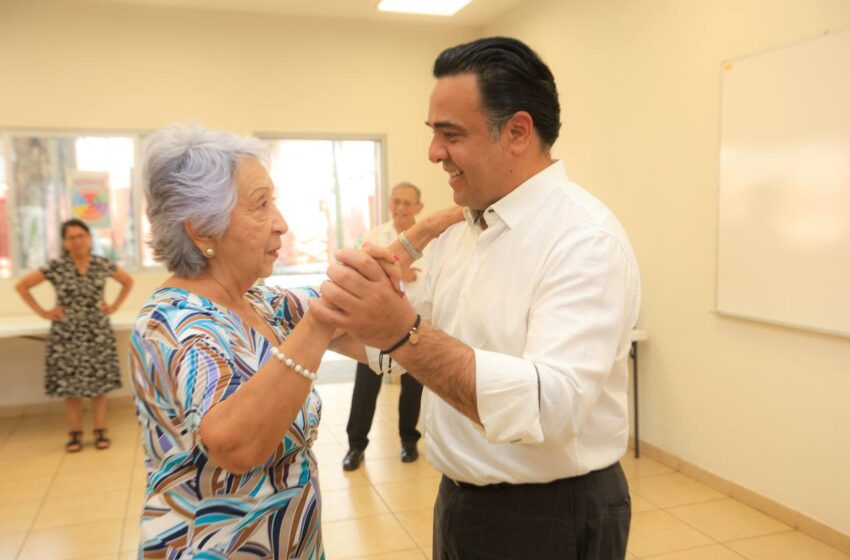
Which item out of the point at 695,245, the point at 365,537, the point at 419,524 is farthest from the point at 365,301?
the point at 695,245

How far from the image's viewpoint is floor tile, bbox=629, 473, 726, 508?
3.75 m

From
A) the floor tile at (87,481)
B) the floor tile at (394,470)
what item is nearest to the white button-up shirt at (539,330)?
the floor tile at (394,470)

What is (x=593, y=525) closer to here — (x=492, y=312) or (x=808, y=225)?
(x=492, y=312)

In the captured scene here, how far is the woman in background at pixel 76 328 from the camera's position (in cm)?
493

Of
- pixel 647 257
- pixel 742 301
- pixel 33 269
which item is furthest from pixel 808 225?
pixel 33 269

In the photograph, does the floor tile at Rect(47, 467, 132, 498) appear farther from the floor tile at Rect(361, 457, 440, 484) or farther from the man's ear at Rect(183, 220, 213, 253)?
the man's ear at Rect(183, 220, 213, 253)

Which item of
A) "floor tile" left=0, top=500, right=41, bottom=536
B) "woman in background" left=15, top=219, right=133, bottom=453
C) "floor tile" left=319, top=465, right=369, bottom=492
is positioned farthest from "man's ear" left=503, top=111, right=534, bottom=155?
"woman in background" left=15, top=219, right=133, bottom=453

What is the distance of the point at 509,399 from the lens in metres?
1.03

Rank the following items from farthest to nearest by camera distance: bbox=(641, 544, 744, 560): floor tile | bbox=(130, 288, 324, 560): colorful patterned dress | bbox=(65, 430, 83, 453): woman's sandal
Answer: bbox=(65, 430, 83, 453): woman's sandal
bbox=(641, 544, 744, 560): floor tile
bbox=(130, 288, 324, 560): colorful patterned dress

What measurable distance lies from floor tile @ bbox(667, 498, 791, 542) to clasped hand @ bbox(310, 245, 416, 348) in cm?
293

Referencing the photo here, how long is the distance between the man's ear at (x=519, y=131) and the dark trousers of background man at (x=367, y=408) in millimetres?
3214

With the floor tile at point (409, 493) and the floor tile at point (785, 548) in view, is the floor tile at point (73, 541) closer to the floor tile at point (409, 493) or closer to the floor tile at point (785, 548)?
the floor tile at point (409, 493)

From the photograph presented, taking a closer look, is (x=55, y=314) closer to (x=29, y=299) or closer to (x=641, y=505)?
(x=29, y=299)

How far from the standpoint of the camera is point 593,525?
137 cm
